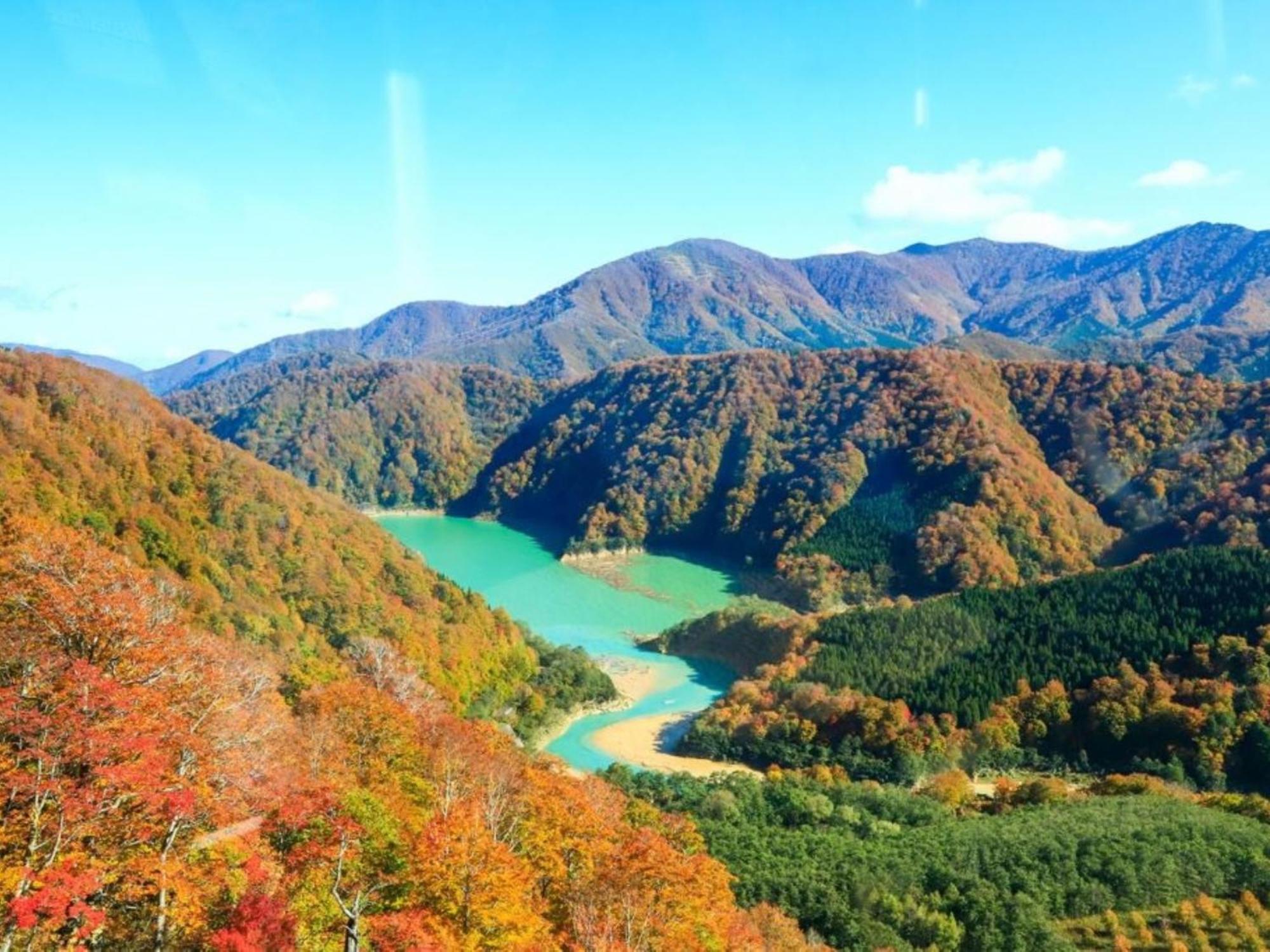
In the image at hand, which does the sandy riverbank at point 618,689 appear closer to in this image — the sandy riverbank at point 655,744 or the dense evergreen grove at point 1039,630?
the sandy riverbank at point 655,744

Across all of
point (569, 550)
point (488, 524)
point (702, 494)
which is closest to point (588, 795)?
point (569, 550)

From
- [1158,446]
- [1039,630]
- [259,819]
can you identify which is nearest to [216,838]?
[259,819]

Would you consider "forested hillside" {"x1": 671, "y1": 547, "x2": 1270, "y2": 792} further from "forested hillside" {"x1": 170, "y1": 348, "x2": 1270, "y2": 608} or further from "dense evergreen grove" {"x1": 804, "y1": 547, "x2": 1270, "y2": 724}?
"forested hillside" {"x1": 170, "y1": 348, "x2": 1270, "y2": 608}

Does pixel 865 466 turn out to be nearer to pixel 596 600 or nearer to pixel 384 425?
pixel 596 600

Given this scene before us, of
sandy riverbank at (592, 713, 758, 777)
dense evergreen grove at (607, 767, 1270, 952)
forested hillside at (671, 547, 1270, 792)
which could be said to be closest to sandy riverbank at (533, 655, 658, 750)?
sandy riverbank at (592, 713, 758, 777)

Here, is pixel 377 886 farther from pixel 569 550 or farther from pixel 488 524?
pixel 488 524

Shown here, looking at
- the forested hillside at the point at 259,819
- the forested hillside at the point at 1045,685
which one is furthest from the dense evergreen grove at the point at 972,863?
the forested hillside at the point at 1045,685
